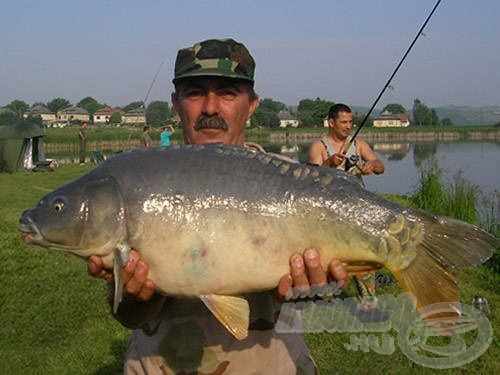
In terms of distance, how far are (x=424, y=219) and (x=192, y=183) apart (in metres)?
0.93

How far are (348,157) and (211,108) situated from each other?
3792mm

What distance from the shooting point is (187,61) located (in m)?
2.95

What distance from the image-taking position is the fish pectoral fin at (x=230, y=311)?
223 cm

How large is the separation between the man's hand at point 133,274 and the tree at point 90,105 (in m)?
133

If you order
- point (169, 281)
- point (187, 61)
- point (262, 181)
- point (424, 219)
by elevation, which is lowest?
point (169, 281)

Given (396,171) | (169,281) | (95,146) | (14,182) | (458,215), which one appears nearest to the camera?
(169,281)

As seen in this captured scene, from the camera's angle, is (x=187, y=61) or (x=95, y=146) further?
(x=95, y=146)

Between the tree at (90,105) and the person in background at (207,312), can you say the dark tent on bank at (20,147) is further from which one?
the tree at (90,105)

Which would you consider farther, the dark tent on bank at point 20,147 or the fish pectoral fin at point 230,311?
Answer: the dark tent on bank at point 20,147

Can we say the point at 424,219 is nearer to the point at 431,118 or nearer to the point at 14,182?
the point at 14,182

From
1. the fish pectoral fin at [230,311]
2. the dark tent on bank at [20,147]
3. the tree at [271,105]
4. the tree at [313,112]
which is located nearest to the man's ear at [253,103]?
the fish pectoral fin at [230,311]

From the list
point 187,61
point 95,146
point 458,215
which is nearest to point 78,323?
point 187,61

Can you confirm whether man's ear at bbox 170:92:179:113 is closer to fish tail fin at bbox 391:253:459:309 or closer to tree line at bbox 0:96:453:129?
fish tail fin at bbox 391:253:459:309

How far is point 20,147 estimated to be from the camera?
1992 cm
